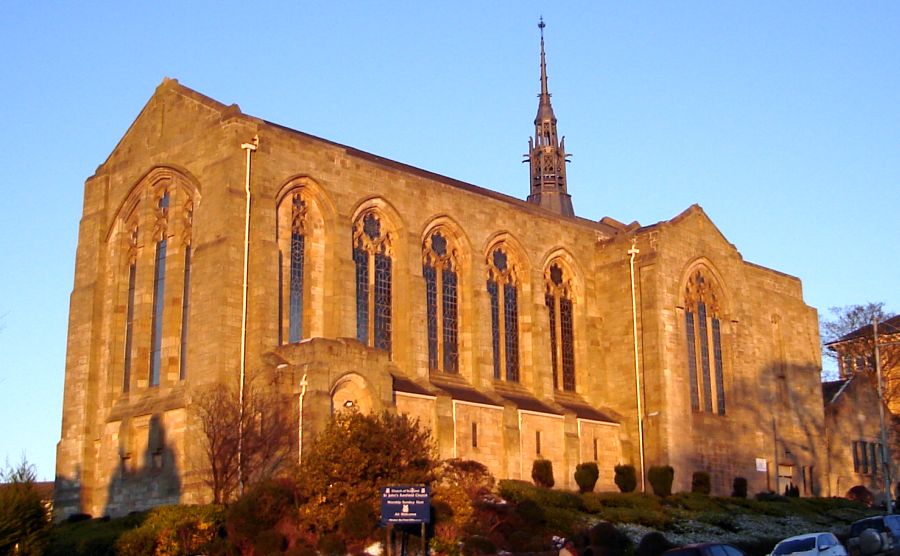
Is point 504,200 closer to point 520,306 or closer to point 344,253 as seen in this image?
point 520,306

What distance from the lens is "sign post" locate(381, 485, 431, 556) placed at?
90.4 ft

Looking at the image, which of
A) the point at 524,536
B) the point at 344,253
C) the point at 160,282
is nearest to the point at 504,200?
the point at 344,253

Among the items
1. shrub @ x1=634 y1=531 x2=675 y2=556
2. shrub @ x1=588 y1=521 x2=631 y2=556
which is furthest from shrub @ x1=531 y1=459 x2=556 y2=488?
shrub @ x1=634 y1=531 x2=675 y2=556

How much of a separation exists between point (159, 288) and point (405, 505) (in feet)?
64.3

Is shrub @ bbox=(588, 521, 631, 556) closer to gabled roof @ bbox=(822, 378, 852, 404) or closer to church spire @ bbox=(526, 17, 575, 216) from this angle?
gabled roof @ bbox=(822, 378, 852, 404)

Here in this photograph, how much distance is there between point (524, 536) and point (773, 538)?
11.3 meters

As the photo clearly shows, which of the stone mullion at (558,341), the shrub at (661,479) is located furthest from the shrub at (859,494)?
the shrub at (661,479)

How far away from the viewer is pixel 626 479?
48.2m

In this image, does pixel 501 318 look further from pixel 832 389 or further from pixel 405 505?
pixel 832 389

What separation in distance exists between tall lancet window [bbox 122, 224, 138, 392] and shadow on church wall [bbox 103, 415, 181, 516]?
2903 millimetres

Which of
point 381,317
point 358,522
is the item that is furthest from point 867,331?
point 358,522

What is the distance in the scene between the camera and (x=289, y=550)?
1157 inches

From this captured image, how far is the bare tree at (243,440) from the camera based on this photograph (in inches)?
1401

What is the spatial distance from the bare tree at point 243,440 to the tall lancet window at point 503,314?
591 inches
